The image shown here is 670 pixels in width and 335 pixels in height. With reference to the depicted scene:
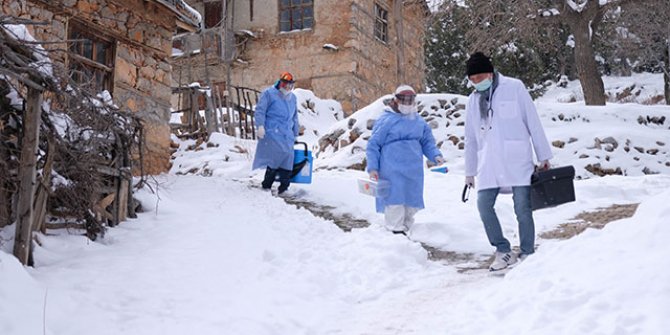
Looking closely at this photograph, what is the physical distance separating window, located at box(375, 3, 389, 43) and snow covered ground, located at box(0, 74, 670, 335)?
14028 millimetres

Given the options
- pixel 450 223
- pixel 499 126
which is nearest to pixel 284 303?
pixel 499 126

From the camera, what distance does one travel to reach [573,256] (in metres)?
3.08

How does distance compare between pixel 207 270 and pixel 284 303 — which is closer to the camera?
pixel 284 303

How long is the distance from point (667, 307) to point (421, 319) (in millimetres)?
1339

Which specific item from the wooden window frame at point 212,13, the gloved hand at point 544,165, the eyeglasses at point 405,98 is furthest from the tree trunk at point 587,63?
the wooden window frame at point 212,13

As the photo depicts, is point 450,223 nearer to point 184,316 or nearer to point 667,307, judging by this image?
point 184,316

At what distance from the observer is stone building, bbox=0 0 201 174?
7.14 metres

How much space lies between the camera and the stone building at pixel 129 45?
23.4ft

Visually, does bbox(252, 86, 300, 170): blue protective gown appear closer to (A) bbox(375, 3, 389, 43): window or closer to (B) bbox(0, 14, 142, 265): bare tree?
(B) bbox(0, 14, 142, 265): bare tree

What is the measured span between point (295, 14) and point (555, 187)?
1586 cm

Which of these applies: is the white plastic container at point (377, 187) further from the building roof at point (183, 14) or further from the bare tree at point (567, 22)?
the bare tree at point (567, 22)

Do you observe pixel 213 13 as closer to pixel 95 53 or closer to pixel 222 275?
pixel 95 53

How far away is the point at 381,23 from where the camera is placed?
66.3ft

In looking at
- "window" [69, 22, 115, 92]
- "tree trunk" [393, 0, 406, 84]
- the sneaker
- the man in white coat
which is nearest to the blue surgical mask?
the man in white coat
